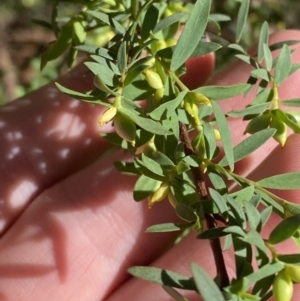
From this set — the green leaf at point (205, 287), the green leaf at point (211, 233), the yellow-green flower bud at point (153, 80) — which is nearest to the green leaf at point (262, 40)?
the yellow-green flower bud at point (153, 80)

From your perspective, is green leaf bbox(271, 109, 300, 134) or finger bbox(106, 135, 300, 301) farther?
finger bbox(106, 135, 300, 301)

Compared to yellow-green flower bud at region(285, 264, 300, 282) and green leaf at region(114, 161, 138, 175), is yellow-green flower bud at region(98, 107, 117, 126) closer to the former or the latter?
green leaf at region(114, 161, 138, 175)

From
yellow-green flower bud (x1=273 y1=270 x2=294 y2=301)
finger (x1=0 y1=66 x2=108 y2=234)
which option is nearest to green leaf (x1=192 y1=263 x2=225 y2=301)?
yellow-green flower bud (x1=273 y1=270 x2=294 y2=301)

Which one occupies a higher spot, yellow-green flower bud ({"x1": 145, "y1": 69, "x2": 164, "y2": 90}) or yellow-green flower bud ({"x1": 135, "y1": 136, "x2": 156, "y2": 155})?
yellow-green flower bud ({"x1": 145, "y1": 69, "x2": 164, "y2": 90})

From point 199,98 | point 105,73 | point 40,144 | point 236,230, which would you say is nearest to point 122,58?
point 105,73

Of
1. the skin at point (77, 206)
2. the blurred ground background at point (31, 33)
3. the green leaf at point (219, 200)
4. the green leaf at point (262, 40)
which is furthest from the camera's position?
the blurred ground background at point (31, 33)

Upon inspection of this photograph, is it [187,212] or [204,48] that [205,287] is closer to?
[187,212]

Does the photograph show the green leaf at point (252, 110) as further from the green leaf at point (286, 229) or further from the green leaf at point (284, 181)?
the green leaf at point (286, 229)
